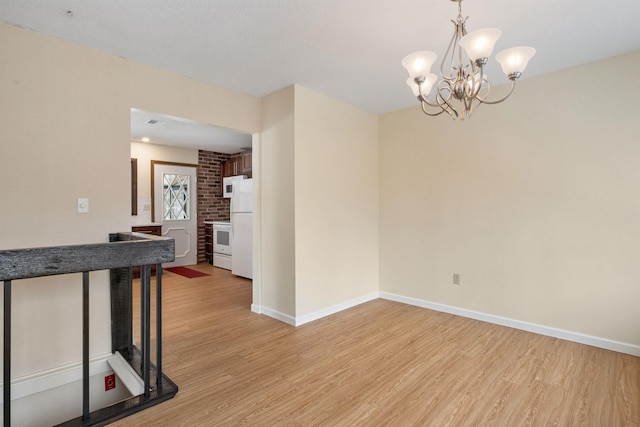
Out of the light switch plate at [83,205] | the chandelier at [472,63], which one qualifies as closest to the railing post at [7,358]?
the light switch plate at [83,205]

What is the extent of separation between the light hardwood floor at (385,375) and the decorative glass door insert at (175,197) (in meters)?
3.47

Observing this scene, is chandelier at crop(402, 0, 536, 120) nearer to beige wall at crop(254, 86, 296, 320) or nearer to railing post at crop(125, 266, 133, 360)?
beige wall at crop(254, 86, 296, 320)

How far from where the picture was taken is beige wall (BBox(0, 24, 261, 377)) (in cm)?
222

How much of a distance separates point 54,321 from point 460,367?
3.11 meters

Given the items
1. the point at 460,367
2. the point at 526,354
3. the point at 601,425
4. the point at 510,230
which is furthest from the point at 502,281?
the point at 601,425

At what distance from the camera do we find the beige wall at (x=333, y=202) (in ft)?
11.3

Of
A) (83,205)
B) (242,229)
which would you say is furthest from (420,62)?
(242,229)

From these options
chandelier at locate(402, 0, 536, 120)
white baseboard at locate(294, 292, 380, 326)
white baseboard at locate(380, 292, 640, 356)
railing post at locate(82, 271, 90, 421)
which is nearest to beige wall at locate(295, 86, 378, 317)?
white baseboard at locate(294, 292, 380, 326)

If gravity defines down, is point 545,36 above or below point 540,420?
above

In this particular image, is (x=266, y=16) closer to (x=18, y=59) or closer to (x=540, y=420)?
(x=18, y=59)

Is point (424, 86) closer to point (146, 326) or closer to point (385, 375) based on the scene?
point (385, 375)

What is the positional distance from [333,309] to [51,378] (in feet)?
8.46

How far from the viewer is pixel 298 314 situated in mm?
3389

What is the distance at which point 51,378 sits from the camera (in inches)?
92.6
